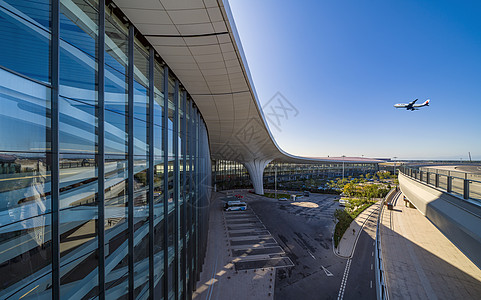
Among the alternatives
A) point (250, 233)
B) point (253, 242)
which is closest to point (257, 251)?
point (253, 242)

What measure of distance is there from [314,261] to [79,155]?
13889 millimetres

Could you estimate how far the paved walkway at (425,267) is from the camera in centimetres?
871

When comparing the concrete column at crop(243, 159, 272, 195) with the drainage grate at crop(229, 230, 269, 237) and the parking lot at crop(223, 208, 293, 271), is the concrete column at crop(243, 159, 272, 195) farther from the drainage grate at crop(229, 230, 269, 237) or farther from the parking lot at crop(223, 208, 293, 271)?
the drainage grate at crop(229, 230, 269, 237)

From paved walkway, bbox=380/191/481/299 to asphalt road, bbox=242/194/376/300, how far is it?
1.17m

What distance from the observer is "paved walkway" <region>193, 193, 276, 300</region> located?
914cm

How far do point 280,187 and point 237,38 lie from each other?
127 ft

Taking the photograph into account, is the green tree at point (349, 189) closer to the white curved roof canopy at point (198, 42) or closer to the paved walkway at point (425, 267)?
the paved walkway at point (425, 267)

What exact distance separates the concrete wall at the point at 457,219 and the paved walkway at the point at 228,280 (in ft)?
25.0

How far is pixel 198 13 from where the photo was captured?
3.88 metres

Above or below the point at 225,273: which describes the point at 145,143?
above

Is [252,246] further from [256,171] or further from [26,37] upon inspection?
[256,171]

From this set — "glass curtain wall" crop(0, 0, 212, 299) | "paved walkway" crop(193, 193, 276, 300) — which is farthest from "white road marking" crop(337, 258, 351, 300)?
"glass curtain wall" crop(0, 0, 212, 299)

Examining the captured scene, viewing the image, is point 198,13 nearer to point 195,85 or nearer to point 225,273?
point 195,85

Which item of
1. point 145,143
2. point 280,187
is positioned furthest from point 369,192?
point 145,143
